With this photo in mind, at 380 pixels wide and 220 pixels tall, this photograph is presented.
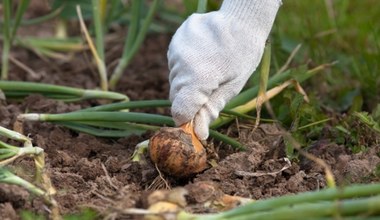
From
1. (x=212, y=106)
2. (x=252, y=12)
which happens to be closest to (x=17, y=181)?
(x=212, y=106)

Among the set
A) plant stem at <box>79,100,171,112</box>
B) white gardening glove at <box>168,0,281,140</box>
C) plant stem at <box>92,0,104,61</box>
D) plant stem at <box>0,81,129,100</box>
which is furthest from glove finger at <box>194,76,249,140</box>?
plant stem at <box>92,0,104,61</box>

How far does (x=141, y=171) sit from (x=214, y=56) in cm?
29

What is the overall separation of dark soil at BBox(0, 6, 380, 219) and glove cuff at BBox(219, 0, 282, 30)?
0.92 feet

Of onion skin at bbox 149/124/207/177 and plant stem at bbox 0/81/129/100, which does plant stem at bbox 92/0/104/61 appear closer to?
plant stem at bbox 0/81/129/100

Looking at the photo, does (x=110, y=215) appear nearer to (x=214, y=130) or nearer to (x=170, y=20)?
(x=214, y=130)

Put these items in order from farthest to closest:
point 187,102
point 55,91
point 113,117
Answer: point 55,91, point 113,117, point 187,102

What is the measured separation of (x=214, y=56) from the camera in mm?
1773

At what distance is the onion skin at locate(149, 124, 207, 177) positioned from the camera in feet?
5.78

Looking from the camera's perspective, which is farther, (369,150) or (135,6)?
(135,6)

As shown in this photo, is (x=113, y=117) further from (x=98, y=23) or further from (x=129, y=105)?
(x=98, y=23)

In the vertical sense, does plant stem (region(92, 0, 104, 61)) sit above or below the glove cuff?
below

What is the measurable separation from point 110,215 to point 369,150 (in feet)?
2.32

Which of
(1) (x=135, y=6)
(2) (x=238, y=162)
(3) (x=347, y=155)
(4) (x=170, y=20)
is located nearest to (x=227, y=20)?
(2) (x=238, y=162)

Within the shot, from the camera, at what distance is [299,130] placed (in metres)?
2.06
